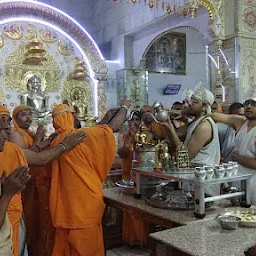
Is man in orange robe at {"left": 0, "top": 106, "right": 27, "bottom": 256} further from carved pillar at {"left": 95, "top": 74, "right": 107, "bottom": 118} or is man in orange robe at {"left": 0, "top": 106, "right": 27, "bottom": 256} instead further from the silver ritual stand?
carved pillar at {"left": 95, "top": 74, "right": 107, "bottom": 118}

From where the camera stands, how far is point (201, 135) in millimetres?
2516

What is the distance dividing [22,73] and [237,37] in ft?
16.2

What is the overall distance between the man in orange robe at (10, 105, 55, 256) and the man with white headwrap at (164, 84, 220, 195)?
1324 millimetres

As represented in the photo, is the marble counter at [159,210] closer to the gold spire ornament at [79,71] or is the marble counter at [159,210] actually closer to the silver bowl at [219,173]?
the silver bowl at [219,173]

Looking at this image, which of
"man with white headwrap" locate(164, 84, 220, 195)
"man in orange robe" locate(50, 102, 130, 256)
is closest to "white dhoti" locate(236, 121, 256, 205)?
"man with white headwrap" locate(164, 84, 220, 195)

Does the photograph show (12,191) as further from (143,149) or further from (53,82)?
(53,82)

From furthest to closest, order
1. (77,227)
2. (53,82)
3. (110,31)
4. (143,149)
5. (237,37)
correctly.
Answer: (110,31), (53,82), (237,37), (143,149), (77,227)

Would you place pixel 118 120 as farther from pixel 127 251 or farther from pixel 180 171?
pixel 127 251

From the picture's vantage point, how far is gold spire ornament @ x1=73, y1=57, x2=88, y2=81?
900 centimetres

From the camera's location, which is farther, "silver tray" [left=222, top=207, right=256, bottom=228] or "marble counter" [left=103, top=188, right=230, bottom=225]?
"marble counter" [left=103, top=188, right=230, bottom=225]

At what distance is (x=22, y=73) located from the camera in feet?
28.0

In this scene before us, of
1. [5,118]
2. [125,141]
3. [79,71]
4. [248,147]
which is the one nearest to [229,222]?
[248,147]

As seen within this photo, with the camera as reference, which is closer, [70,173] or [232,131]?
[70,173]

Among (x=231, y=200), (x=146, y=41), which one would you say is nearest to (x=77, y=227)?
(x=231, y=200)
